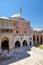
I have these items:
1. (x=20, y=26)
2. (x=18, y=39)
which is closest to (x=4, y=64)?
(x=18, y=39)

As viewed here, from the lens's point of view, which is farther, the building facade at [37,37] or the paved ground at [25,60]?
the building facade at [37,37]

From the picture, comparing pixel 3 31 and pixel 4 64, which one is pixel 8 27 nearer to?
pixel 3 31

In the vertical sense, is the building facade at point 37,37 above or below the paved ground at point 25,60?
above

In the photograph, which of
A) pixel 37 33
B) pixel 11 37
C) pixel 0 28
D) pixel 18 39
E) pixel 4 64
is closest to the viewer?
pixel 4 64

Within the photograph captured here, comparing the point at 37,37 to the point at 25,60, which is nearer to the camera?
the point at 25,60

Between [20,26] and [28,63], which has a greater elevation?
Answer: [20,26]

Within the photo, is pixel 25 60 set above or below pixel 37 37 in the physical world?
below

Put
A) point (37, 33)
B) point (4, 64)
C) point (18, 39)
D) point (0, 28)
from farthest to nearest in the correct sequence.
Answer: point (37, 33)
point (18, 39)
point (0, 28)
point (4, 64)

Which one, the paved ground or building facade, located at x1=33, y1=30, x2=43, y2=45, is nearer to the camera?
the paved ground

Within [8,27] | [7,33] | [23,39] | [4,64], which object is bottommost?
[4,64]

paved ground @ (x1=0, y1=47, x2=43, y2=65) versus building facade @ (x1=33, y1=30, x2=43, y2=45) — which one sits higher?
building facade @ (x1=33, y1=30, x2=43, y2=45)

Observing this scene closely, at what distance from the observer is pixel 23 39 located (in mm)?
28250

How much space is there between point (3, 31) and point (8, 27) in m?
1.55

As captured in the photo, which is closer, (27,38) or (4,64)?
(4,64)
